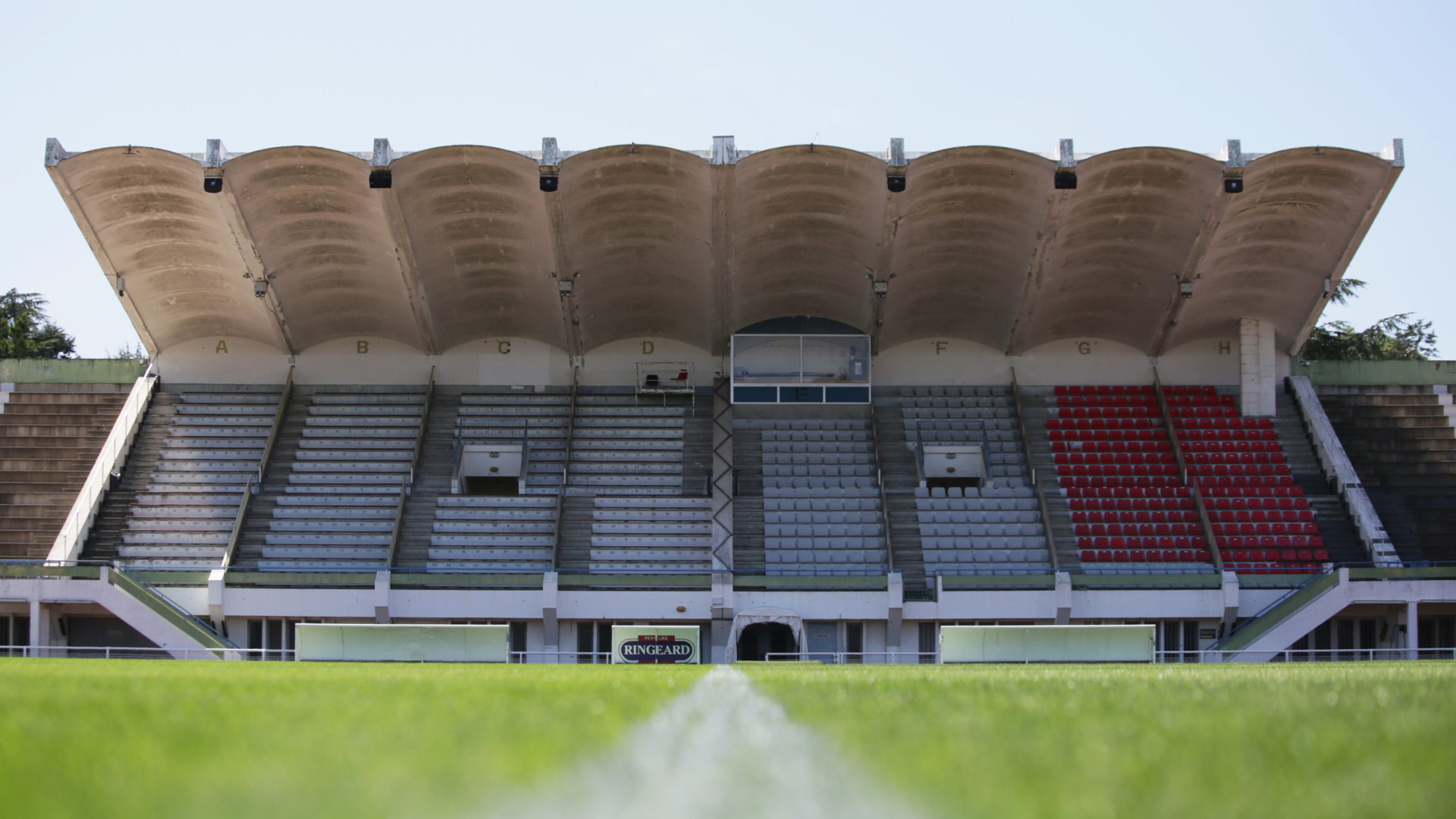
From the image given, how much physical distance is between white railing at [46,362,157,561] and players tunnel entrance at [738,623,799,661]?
61.1ft

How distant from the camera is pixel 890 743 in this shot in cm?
313

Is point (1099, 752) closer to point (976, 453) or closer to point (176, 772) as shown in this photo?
point (176, 772)

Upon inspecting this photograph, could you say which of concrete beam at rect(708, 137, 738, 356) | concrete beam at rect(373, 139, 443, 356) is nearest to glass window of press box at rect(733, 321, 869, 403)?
concrete beam at rect(708, 137, 738, 356)

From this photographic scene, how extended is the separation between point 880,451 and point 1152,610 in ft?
33.2

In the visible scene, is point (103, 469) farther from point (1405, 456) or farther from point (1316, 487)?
point (1405, 456)

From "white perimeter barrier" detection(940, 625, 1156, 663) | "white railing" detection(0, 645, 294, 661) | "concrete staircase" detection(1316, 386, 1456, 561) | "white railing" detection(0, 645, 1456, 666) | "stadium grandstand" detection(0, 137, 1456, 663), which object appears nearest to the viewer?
"white perimeter barrier" detection(940, 625, 1156, 663)

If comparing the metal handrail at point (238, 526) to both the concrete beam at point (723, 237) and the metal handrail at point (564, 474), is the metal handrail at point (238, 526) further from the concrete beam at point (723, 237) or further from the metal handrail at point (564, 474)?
the concrete beam at point (723, 237)

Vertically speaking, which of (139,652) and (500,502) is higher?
(500,502)

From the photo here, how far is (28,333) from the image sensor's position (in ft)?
204

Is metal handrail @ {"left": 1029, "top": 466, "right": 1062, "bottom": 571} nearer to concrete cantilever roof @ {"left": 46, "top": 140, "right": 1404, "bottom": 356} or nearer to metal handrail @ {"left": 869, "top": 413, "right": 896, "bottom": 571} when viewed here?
metal handrail @ {"left": 869, "top": 413, "right": 896, "bottom": 571}

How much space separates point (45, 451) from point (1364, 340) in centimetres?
5838

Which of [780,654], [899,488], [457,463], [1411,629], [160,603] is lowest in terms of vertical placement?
[780,654]

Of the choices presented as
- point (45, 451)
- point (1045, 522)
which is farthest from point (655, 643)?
point (45, 451)

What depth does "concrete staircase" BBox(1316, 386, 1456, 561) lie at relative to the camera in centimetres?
3779
